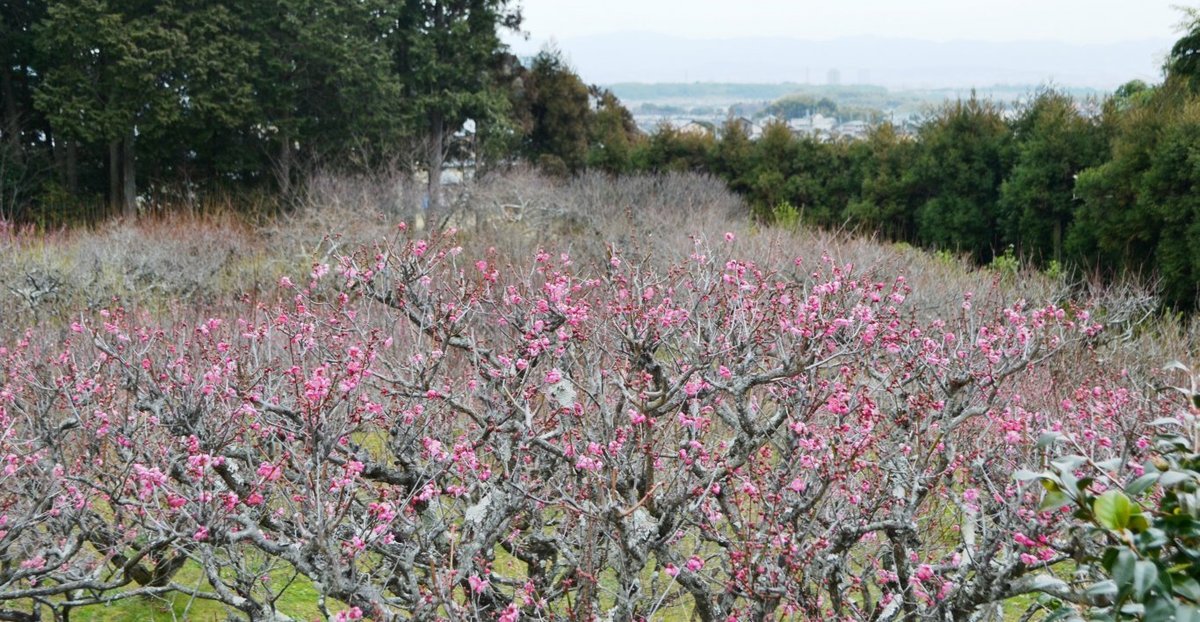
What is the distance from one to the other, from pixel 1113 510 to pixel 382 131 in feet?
66.3

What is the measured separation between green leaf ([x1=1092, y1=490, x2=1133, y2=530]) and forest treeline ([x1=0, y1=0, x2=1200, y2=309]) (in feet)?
37.2

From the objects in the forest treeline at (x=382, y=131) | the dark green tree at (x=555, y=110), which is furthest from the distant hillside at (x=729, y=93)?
the forest treeline at (x=382, y=131)

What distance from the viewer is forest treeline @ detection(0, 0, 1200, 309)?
13.5 m

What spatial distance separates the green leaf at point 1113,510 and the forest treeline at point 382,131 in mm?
11342

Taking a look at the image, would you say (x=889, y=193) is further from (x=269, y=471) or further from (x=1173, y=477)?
(x=1173, y=477)

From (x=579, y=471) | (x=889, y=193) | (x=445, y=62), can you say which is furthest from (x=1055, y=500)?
(x=445, y=62)

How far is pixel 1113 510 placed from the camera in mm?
1498

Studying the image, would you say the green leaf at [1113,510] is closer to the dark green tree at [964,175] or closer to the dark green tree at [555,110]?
the dark green tree at [964,175]

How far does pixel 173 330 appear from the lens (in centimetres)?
762

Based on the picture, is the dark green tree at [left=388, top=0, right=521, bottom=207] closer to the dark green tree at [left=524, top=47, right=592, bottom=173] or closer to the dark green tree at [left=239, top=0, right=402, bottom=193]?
the dark green tree at [left=239, top=0, right=402, bottom=193]

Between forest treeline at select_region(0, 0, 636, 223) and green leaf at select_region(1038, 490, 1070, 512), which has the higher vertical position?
forest treeline at select_region(0, 0, 636, 223)

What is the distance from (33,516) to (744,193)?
17.2m

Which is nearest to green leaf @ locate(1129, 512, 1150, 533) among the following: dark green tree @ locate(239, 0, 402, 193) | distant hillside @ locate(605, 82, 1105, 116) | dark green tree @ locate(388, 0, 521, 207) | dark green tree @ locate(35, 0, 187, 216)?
dark green tree @ locate(239, 0, 402, 193)

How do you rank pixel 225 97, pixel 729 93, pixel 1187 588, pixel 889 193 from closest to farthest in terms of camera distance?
1. pixel 1187 588
2. pixel 889 193
3. pixel 225 97
4. pixel 729 93
